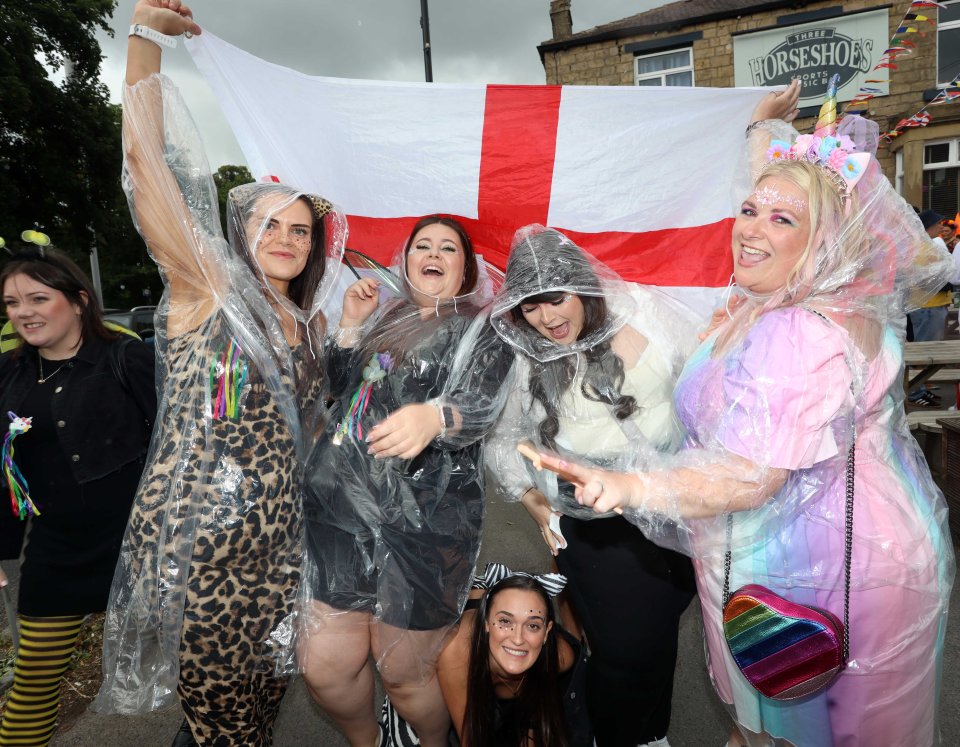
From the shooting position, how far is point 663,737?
2094 millimetres

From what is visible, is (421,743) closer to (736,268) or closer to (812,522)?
(812,522)

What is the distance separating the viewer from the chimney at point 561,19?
46.3 ft

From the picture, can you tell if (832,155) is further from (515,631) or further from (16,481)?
(16,481)

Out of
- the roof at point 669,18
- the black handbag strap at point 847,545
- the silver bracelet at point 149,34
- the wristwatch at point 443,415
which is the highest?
the roof at point 669,18

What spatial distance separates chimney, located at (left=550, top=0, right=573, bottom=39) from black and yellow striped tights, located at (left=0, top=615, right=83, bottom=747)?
15.6 metres

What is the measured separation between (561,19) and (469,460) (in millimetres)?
15244

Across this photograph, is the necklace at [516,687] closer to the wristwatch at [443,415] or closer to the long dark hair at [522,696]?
the long dark hair at [522,696]

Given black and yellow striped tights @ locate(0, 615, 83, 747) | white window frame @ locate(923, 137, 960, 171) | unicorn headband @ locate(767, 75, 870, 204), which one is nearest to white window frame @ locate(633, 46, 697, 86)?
white window frame @ locate(923, 137, 960, 171)

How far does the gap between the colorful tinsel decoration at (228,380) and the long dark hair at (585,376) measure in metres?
0.82

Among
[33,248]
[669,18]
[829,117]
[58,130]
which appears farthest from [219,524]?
[669,18]

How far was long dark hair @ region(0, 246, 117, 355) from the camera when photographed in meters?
1.94

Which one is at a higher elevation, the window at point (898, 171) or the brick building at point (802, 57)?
the brick building at point (802, 57)

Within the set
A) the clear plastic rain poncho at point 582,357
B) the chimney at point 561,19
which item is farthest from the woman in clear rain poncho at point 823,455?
the chimney at point 561,19

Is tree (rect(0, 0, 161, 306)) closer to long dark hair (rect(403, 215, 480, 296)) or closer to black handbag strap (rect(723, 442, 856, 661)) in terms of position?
long dark hair (rect(403, 215, 480, 296))
